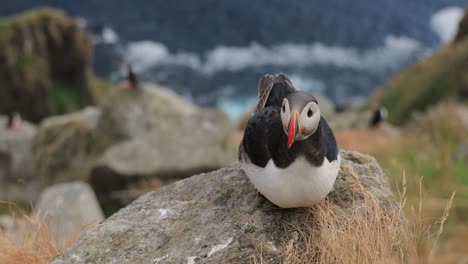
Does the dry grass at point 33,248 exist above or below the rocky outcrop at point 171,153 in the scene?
above

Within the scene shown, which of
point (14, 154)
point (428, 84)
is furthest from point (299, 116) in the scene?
point (428, 84)

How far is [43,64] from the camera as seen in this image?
45719 millimetres

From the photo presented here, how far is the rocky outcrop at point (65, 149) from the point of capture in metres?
15.8

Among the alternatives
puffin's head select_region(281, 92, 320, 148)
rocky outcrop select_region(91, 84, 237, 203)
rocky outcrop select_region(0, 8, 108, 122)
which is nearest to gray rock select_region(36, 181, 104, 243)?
rocky outcrop select_region(91, 84, 237, 203)

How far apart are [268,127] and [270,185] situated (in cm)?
39

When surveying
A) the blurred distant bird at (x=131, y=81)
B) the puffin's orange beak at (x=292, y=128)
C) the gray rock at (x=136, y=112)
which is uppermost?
the puffin's orange beak at (x=292, y=128)

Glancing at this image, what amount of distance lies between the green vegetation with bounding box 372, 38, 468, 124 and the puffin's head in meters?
21.2

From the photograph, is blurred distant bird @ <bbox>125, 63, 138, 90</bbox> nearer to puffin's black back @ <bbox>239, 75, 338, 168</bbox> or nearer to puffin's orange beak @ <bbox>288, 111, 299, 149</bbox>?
puffin's black back @ <bbox>239, 75, 338, 168</bbox>

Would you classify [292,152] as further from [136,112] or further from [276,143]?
[136,112]

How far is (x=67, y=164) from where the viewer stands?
52.9 ft

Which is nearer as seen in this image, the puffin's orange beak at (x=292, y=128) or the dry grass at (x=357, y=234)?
the puffin's orange beak at (x=292, y=128)

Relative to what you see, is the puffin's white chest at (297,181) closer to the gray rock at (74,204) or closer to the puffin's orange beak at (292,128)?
the puffin's orange beak at (292,128)

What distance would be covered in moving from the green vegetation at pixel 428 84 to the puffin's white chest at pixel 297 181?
20857 mm

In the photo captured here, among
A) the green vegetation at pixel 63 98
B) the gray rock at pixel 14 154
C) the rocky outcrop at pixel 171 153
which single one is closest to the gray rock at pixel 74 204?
the rocky outcrop at pixel 171 153
